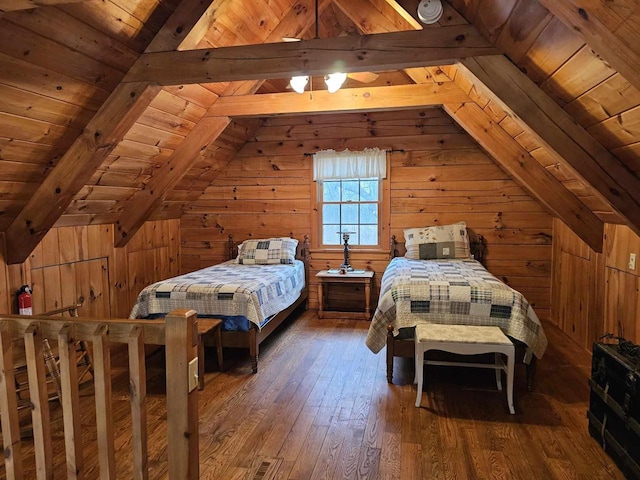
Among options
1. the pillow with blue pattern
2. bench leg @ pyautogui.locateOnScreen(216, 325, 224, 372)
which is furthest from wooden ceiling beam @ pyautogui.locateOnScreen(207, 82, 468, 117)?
bench leg @ pyautogui.locateOnScreen(216, 325, 224, 372)

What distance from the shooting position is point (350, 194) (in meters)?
5.00

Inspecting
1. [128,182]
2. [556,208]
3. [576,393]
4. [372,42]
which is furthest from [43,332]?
[556,208]

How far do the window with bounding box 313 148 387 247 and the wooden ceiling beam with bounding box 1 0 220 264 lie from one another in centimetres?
250

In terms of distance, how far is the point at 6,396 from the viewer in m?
1.59

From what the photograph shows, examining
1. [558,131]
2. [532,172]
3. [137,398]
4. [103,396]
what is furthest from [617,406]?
[103,396]

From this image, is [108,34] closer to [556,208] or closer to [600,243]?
[556,208]

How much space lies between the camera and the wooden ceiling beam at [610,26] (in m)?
1.33

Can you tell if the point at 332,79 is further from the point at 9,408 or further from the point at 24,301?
the point at 24,301

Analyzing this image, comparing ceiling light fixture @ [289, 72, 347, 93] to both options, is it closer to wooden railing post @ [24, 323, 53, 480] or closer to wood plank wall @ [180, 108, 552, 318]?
wood plank wall @ [180, 108, 552, 318]

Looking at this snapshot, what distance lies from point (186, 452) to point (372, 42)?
2.15m

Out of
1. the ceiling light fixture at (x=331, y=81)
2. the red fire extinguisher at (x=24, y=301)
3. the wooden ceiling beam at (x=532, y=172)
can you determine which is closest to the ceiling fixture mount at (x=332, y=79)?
the ceiling light fixture at (x=331, y=81)

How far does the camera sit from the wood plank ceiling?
1.90m

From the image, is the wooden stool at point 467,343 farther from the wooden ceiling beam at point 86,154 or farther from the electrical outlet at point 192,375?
the wooden ceiling beam at point 86,154

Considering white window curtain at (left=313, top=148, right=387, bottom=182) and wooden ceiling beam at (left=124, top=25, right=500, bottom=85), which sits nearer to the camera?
wooden ceiling beam at (left=124, top=25, right=500, bottom=85)
